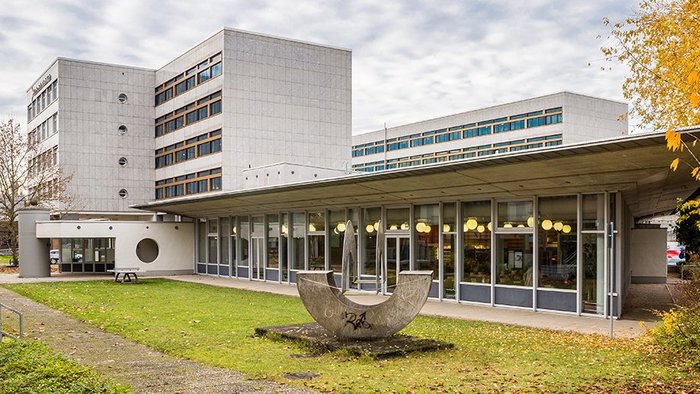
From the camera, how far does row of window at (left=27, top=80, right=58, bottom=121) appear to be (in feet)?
171

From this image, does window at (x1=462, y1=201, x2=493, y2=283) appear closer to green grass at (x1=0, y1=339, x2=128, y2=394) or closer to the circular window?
green grass at (x1=0, y1=339, x2=128, y2=394)

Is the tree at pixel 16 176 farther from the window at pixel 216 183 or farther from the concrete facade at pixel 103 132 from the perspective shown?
the window at pixel 216 183

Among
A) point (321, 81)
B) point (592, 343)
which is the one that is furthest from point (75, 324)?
point (321, 81)

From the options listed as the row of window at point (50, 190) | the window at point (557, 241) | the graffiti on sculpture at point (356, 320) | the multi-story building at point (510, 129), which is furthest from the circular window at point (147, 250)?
the graffiti on sculpture at point (356, 320)

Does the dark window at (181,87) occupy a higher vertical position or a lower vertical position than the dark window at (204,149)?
higher

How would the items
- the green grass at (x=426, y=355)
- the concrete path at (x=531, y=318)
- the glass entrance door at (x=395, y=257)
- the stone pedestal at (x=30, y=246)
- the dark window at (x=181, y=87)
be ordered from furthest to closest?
1. the dark window at (x=181, y=87)
2. the stone pedestal at (x=30, y=246)
3. the glass entrance door at (x=395, y=257)
4. the concrete path at (x=531, y=318)
5. the green grass at (x=426, y=355)

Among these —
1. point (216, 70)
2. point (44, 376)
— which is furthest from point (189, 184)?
point (44, 376)

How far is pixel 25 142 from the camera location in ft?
155

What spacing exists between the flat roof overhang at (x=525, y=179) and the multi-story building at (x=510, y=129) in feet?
87.3

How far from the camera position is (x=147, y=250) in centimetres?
3988

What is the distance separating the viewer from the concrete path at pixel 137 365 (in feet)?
30.6

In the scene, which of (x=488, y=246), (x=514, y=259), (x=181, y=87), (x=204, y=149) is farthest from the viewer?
(x=181, y=87)

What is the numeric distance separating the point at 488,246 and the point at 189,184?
30.2 metres

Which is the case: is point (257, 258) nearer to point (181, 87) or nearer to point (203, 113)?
point (203, 113)
